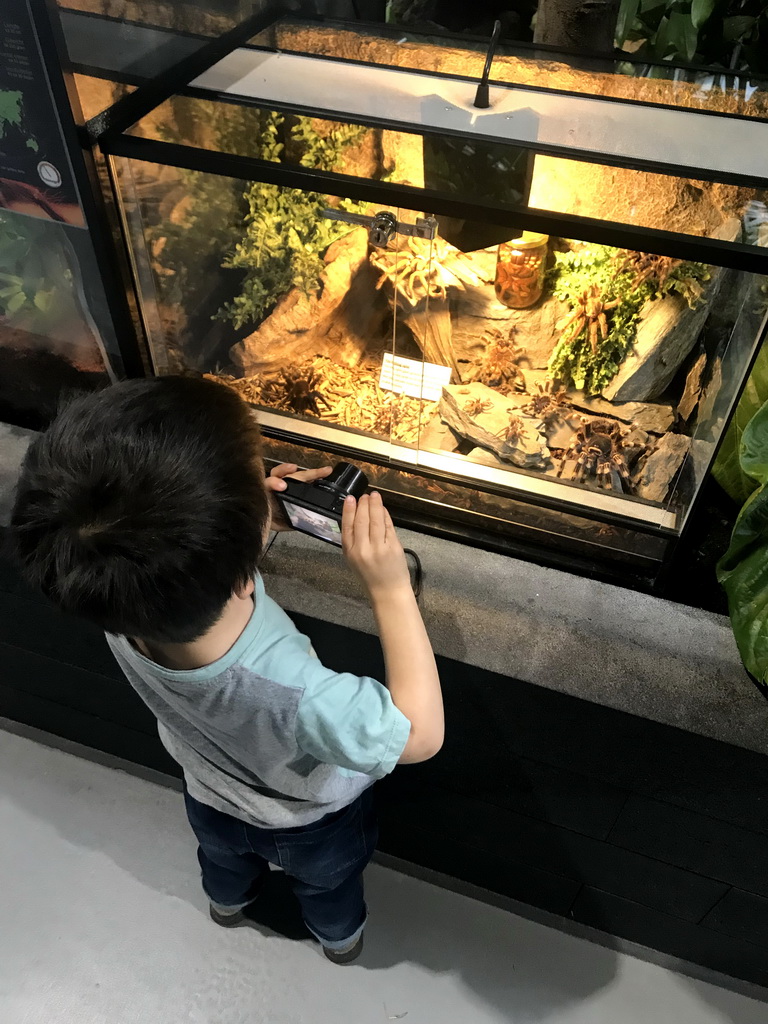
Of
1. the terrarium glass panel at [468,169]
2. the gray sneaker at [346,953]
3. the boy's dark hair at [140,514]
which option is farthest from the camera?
the gray sneaker at [346,953]

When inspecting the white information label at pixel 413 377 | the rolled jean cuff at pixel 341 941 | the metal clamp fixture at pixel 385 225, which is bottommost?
the rolled jean cuff at pixel 341 941

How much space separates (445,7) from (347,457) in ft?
3.29

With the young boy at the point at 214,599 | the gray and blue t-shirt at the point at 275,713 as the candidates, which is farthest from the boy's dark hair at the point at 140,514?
the gray and blue t-shirt at the point at 275,713

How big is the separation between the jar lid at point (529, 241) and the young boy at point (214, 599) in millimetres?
362

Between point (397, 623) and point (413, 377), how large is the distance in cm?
43

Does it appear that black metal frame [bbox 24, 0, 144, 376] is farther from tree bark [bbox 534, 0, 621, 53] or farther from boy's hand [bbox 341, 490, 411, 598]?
tree bark [bbox 534, 0, 621, 53]

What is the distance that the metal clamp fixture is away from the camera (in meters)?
1.03

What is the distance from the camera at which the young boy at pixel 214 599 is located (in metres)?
0.74

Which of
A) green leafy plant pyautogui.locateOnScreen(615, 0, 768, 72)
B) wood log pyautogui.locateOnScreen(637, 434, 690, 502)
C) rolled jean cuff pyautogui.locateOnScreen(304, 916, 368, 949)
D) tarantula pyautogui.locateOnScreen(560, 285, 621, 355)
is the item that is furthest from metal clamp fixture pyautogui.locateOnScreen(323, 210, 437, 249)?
rolled jean cuff pyautogui.locateOnScreen(304, 916, 368, 949)

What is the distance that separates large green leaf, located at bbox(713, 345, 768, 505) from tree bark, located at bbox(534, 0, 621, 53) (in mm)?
645

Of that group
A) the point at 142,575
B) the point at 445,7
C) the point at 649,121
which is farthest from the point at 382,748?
the point at 445,7

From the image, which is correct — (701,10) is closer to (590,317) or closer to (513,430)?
(590,317)

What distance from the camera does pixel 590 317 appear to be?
1106 mm

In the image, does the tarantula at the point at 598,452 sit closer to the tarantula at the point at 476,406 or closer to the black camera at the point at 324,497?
the tarantula at the point at 476,406
